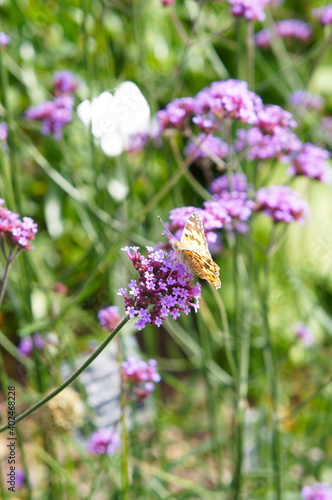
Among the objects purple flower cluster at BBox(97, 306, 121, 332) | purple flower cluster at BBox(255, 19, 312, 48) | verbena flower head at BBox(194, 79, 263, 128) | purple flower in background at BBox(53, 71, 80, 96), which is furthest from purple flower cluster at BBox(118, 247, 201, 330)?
purple flower cluster at BBox(255, 19, 312, 48)

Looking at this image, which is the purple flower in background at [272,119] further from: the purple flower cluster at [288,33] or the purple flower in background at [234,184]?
the purple flower cluster at [288,33]

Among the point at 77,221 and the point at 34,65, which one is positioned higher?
the point at 34,65

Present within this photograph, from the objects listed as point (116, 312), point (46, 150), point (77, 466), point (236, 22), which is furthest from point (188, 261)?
point (46, 150)

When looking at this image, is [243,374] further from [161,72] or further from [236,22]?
[161,72]

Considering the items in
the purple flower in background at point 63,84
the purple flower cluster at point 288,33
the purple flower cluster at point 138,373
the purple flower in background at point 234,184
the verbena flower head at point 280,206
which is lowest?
the purple flower cluster at point 138,373

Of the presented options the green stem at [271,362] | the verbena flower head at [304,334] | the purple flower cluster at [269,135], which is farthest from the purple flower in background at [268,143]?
the verbena flower head at [304,334]
